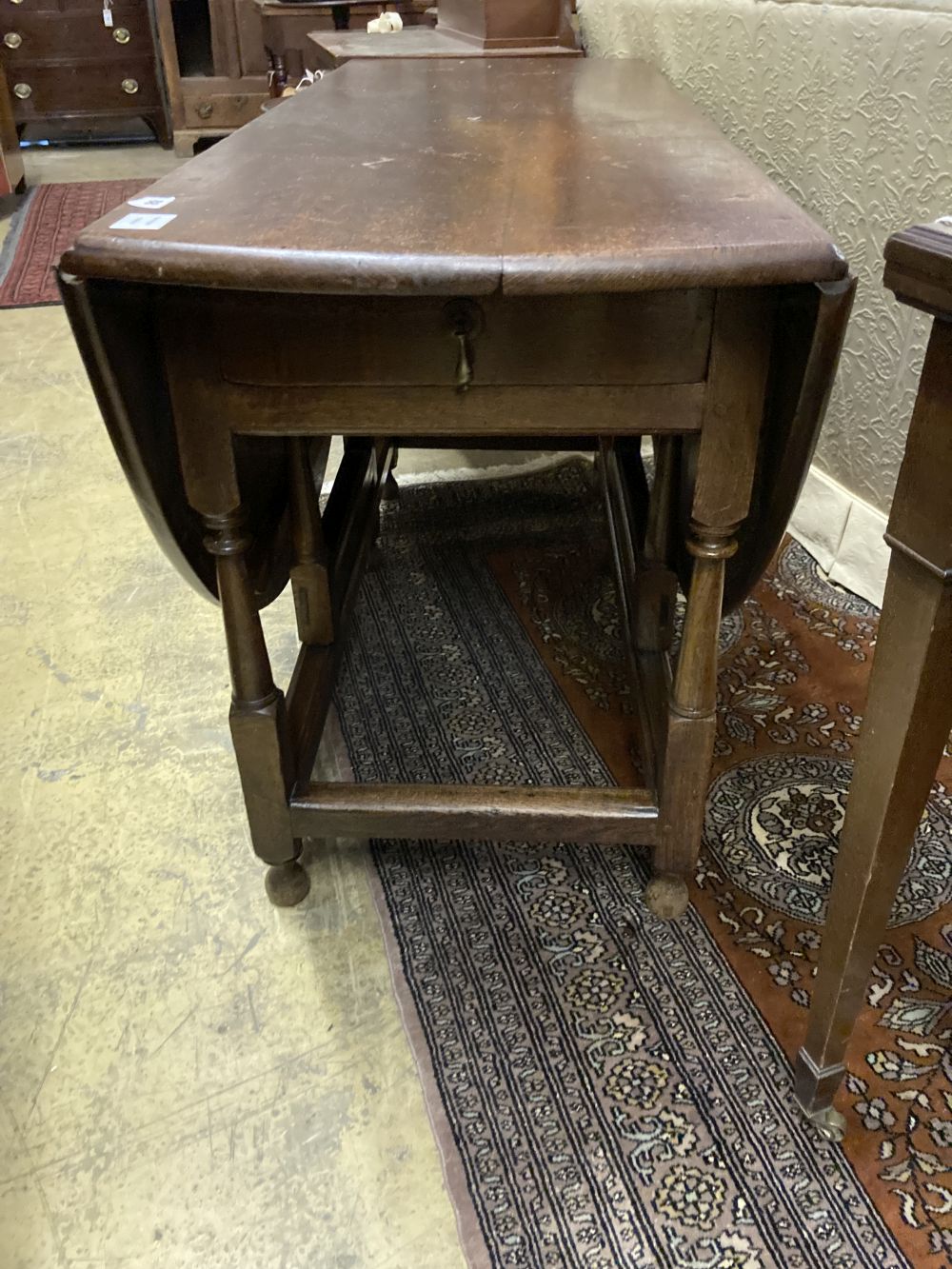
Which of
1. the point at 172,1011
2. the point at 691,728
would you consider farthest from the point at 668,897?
the point at 172,1011

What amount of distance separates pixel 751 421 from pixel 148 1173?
0.82 metres

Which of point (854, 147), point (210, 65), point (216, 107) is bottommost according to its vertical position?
point (216, 107)

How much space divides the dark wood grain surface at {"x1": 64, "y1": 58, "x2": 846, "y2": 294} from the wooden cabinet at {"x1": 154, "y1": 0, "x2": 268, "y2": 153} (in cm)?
376

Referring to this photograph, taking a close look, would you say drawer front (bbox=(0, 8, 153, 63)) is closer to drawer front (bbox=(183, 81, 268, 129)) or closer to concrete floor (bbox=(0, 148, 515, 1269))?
drawer front (bbox=(183, 81, 268, 129))

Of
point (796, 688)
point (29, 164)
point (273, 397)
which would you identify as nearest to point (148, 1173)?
point (273, 397)

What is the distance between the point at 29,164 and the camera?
484 centimetres

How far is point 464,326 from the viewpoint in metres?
0.79

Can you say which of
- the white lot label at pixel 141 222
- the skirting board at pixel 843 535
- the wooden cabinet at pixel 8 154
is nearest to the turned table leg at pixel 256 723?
the white lot label at pixel 141 222

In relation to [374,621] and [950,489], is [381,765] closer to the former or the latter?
[374,621]

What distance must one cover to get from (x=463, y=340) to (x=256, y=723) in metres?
0.45

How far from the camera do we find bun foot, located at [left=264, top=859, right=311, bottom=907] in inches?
43.8

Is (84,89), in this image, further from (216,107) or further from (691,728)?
(691,728)

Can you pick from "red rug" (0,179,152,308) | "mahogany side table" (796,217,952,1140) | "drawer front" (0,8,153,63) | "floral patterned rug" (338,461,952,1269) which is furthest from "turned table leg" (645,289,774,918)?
"drawer front" (0,8,153,63)

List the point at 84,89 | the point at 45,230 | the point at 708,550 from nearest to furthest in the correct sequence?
1. the point at 708,550
2. the point at 45,230
3. the point at 84,89
